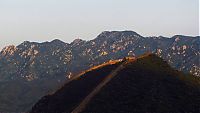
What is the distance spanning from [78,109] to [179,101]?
46.5 meters

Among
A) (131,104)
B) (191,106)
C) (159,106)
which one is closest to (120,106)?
(131,104)

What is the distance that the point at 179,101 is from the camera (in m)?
199

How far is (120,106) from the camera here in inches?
7761

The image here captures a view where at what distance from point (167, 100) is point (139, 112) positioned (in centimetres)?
1801

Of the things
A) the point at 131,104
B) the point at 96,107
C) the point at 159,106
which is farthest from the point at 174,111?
the point at 96,107

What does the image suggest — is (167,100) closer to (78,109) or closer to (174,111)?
(174,111)

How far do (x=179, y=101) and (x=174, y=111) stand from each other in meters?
12.3

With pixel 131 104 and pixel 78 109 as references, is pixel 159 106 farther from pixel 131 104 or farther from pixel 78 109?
pixel 78 109

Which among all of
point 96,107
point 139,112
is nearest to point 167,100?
point 139,112

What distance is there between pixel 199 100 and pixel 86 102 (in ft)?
170

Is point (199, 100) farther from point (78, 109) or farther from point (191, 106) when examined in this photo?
point (78, 109)

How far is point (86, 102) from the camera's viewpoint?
200 m

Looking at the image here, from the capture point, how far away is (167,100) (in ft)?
655

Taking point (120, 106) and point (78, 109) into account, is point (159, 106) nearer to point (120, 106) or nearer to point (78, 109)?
point (120, 106)
